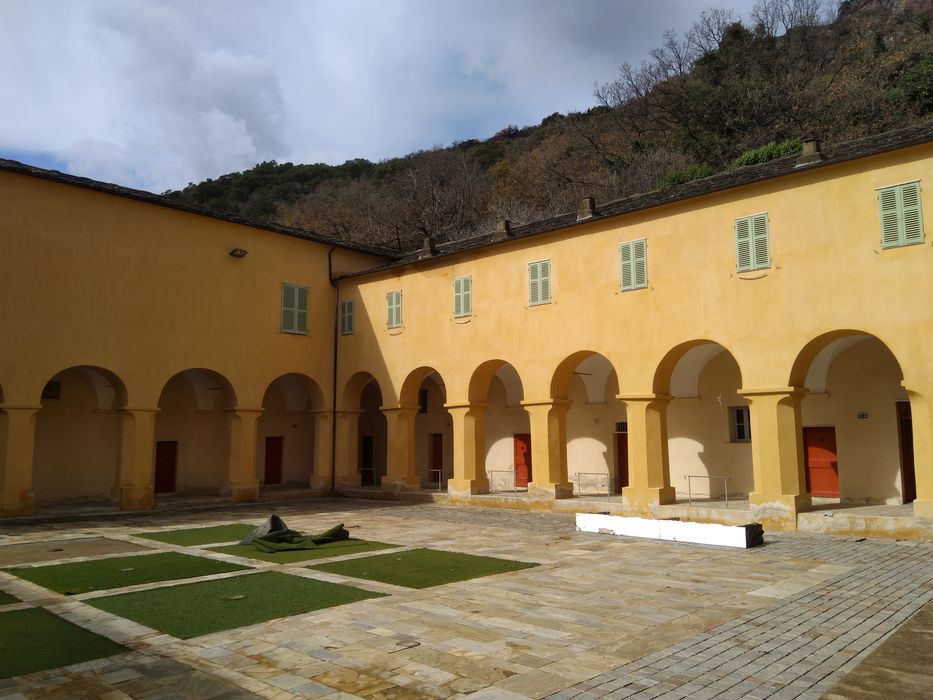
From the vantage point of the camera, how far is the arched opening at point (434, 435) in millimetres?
24844

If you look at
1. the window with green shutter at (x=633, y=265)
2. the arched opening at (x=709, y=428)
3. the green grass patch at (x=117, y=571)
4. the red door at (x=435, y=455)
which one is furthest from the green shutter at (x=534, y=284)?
the green grass patch at (x=117, y=571)

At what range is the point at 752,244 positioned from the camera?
587 inches

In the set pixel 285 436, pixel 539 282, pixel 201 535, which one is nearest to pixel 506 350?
pixel 539 282

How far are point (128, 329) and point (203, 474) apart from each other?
6.28 meters

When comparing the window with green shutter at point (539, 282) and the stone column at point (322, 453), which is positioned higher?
the window with green shutter at point (539, 282)

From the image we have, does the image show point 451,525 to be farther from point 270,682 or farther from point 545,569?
point 270,682

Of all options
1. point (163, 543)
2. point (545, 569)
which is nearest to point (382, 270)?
point (163, 543)

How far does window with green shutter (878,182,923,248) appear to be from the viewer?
510 inches

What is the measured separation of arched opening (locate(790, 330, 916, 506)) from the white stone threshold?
4.13m

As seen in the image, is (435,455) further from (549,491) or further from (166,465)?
(166,465)

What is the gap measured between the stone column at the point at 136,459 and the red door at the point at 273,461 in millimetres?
6243

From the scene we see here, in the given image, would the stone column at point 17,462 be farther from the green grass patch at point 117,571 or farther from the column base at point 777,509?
the column base at point 777,509

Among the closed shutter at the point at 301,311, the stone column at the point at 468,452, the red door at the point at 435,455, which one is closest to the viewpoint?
the stone column at the point at 468,452

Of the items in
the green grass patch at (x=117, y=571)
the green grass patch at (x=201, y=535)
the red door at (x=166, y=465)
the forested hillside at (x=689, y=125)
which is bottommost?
the green grass patch at (x=201, y=535)
